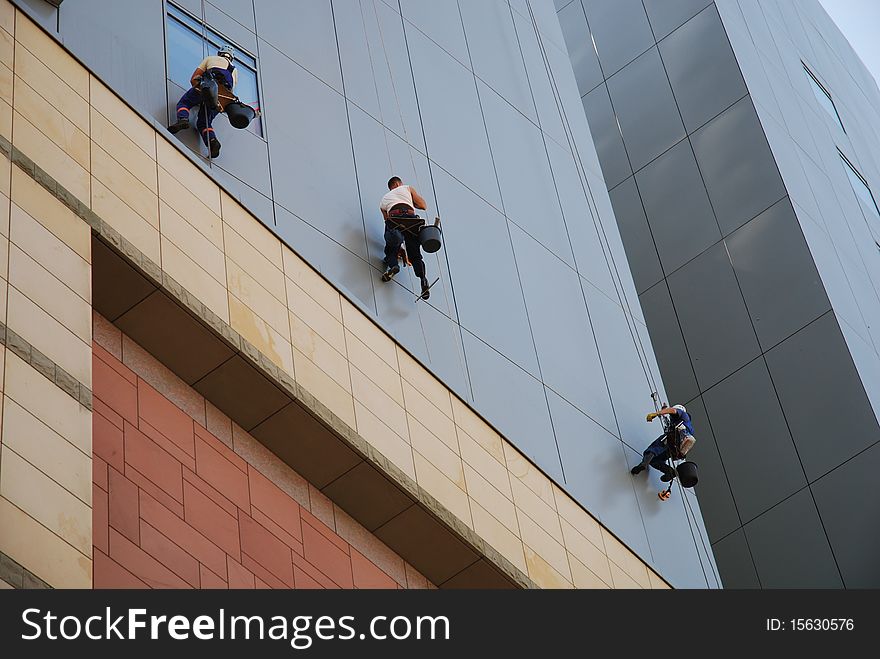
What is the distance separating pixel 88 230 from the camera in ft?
38.4

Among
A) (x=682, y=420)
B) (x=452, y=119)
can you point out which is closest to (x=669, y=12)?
(x=452, y=119)

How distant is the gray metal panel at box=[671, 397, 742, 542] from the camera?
2597 centimetres

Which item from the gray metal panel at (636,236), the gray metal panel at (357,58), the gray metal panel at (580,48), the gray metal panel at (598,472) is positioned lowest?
the gray metal panel at (598,472)

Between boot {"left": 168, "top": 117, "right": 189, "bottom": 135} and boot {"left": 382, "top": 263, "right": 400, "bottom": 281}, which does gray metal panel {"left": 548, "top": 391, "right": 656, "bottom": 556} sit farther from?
boot {"left": 168, "top": 117, "right": 189, "bottom": 135}

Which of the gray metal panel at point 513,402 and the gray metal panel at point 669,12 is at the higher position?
the gray metal panel at point 669,12

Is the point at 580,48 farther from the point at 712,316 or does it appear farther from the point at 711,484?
the point at 711,484

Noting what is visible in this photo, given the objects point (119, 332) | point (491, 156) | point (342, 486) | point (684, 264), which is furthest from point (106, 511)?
point (684, 264)

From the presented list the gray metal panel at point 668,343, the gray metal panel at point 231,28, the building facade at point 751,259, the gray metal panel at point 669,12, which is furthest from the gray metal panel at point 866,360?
the gray metal panel at point 231,28

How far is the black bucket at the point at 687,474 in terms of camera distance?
20380mm

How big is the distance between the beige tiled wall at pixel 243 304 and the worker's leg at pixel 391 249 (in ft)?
7.55

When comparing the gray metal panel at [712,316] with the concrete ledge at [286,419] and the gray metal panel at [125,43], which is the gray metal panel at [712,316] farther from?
the gray metal panel at [125,43]

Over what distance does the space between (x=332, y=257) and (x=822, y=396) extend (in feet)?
40.6

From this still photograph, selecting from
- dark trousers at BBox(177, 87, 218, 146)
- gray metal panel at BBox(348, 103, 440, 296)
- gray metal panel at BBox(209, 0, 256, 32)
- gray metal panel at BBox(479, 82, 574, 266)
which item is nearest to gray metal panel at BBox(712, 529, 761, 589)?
gray metal panel at BBox(479, 82, 574, 266)

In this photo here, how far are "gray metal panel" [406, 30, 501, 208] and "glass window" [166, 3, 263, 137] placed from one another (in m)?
3.86
